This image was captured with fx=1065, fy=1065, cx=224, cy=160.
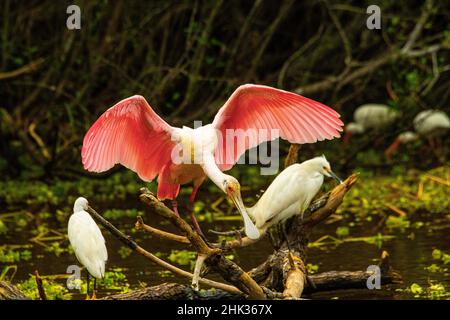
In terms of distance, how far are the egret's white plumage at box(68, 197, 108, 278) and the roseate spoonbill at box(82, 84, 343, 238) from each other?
29cm

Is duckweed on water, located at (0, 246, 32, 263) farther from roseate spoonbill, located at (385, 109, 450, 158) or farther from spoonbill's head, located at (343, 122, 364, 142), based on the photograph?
spoonbill's head, located at (343, 122, 364, 142)

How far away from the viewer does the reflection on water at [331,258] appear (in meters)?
6.18

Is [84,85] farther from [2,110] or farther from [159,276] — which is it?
[159,276]

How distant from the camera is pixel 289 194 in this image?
5.75 m

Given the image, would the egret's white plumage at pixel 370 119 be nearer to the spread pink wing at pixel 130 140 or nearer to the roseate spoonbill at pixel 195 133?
A: the roseate spoonbill at pixel 195 133

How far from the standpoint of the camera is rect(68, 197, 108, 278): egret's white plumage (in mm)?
5488

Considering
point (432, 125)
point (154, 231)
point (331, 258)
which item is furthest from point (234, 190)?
point (432, 125)

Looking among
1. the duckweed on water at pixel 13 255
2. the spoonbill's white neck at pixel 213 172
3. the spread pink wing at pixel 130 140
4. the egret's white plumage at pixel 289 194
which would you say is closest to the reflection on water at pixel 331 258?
the duckweed on water at pixel 13 255

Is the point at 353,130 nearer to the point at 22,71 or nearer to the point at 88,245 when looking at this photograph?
the point at 22,71

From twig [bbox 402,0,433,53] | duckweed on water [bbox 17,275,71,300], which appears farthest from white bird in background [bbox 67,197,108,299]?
twig [bbox 402,0,433,53]

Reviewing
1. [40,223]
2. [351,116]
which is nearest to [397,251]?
[40,223]

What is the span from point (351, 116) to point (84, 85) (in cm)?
537

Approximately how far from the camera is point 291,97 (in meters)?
5.74

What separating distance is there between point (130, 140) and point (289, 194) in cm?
92
